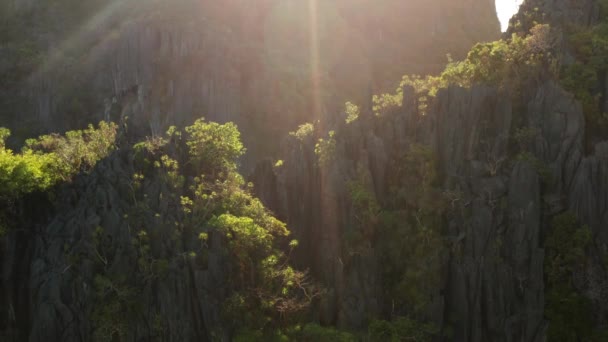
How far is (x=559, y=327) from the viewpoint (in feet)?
93.9

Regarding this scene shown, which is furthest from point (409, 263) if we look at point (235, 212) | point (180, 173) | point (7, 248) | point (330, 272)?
point (7, 248)

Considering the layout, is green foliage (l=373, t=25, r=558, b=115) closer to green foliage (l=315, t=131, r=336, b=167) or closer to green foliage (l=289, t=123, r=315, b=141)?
green foliage (l=315, t=131, r=336, b=167)

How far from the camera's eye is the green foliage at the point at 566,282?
28672 millimetres

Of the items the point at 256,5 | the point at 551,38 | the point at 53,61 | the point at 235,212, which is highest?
the point at 256,5

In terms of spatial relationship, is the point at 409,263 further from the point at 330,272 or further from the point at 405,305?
the point at 330,272

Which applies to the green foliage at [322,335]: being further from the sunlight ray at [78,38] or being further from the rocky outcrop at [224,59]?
the sunlight ray at [78,38]

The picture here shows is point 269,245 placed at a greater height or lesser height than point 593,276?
greater

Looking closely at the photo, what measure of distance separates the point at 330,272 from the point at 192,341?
27.7ft

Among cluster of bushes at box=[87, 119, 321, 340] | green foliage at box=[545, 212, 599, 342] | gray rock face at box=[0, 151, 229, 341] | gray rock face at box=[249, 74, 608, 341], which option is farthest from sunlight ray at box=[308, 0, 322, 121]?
green foliage at box=[545, 212, 599, 342]

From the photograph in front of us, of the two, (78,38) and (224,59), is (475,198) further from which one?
(78,38)

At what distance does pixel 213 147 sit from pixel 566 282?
71.4ft

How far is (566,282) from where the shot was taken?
2998 centimetres

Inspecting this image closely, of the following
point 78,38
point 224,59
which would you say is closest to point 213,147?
point 224,59

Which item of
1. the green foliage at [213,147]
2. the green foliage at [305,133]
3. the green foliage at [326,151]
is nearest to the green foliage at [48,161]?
the green foliage at [213,147]
